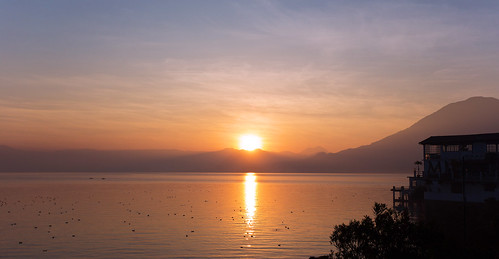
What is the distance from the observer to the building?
75.7 m

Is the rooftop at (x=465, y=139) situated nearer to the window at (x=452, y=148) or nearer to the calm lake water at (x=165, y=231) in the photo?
the window at (x=452, y=148)

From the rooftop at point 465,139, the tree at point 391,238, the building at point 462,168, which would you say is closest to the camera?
the tree at point 391,238

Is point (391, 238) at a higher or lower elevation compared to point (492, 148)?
lower

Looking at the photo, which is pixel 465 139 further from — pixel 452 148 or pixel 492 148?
pixel 492 148

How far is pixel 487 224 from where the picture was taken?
194 feet

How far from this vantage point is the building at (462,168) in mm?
75688

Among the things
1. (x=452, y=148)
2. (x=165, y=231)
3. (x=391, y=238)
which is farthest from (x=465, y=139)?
(x=391, y=238)

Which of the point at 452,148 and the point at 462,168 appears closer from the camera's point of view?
the point at 462,168

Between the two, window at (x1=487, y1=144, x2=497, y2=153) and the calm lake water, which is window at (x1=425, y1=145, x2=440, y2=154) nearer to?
window at (x1=487, y1=144, x2=497, y2=153)

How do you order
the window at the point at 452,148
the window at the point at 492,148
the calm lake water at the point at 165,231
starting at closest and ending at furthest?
the calm lake water at the point at 165,231
the window at the point at 492,148
the window at the point at 452,148

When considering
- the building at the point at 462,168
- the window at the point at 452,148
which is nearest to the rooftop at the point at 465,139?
the building at the point at 462,168

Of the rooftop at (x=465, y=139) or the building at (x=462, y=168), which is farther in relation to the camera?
the rooftop at (x=465, y=139)

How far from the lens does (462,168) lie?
3142 inches

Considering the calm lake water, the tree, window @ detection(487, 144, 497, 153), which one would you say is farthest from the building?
the tree
